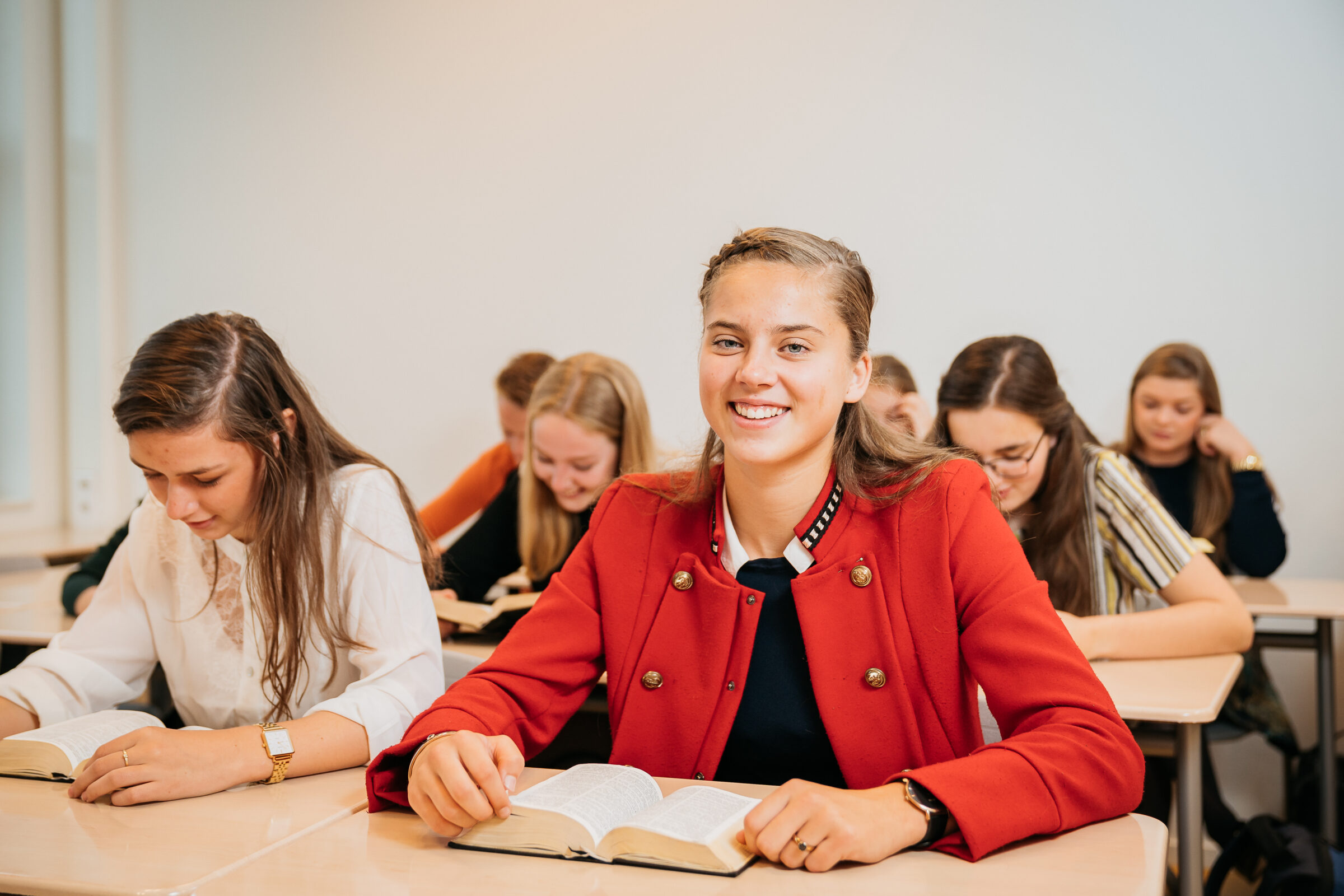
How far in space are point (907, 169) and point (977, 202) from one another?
274 millimetres

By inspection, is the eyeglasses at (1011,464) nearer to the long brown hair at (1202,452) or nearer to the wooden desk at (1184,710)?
the wooden desk at (1184,710)

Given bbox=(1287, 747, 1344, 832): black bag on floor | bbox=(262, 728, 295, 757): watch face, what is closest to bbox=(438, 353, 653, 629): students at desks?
bbox=(262, 728, 295, 757): watch face

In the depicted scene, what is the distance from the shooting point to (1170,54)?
346 cm

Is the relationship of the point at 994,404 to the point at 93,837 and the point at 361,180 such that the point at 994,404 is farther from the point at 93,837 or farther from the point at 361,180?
the point at 361,180

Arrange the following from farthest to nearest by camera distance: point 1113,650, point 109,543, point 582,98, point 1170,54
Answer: point 582,98 → point 1170,54 → point 109,543 → point 1113,650

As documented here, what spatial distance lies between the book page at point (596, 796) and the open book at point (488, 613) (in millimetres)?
1036

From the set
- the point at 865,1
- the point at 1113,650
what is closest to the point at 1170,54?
the point at 865,1

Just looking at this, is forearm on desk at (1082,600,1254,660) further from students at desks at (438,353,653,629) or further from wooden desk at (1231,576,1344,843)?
students at desks at (438,353,653,629)

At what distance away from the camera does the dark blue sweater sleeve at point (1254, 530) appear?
312cm

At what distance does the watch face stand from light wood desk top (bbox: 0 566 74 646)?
3.99 ft

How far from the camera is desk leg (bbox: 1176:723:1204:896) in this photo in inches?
68.1

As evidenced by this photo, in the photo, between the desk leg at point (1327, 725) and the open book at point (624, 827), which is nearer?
the open book at point (624, 827)

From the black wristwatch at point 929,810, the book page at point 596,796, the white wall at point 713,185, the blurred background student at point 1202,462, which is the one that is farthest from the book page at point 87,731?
the blurred background student at point 1202,462

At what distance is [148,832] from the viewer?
108 cm
